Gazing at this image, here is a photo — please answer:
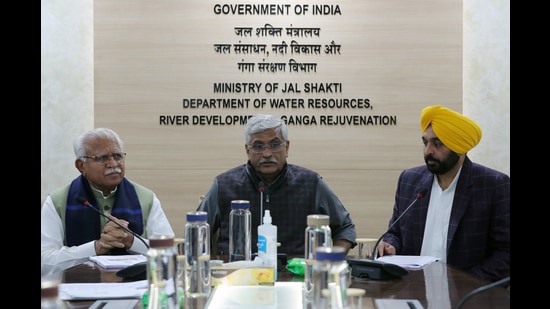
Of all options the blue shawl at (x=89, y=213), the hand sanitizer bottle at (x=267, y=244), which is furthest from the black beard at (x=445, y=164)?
the blue shawl at (x=89, y=213)

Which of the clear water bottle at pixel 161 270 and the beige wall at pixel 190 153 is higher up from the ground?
the beige wall at pixel 190 153

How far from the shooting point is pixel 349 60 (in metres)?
4.99

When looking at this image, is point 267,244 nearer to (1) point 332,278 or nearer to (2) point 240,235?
(2) point 240,235

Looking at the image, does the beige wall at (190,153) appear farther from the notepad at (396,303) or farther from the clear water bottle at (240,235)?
the notepad at (396,303)

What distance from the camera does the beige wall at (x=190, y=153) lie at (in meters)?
4.99

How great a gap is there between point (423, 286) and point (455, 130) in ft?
4.16

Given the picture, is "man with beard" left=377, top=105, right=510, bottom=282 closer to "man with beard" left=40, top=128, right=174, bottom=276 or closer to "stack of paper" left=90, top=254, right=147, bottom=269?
"stack of paper" left=90, top=254, right=147, bottom=269

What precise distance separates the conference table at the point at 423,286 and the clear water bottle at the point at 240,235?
7.8 inches

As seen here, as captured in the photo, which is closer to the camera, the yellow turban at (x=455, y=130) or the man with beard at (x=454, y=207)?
the man with beard at (x=454, y=207)

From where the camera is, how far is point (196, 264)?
2037 millimetres

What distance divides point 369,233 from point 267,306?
317 centimetres

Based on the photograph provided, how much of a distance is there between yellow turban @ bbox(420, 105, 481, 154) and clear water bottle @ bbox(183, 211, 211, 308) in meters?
1.68

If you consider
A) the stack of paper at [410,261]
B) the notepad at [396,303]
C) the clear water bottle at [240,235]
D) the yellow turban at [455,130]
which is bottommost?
the stack of paper at [410,261]

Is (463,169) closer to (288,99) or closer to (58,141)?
(288,99)
